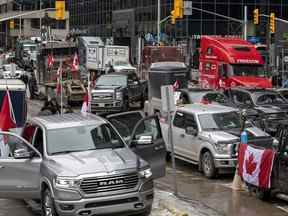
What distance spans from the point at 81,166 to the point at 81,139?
1.22 metres

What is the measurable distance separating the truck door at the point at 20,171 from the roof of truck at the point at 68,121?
1.66 ft

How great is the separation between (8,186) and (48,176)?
5.07 feet

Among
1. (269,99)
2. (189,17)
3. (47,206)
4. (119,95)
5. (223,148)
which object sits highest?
(189,17)

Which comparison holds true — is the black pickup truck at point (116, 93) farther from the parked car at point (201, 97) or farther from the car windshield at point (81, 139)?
the car windshield at point (81, 139)

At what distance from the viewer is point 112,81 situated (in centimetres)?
3606

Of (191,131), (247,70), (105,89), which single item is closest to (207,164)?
(191,131)

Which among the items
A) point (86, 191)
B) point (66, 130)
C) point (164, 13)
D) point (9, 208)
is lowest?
point (9, 208)

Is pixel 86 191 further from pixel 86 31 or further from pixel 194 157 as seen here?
pixel 86 31

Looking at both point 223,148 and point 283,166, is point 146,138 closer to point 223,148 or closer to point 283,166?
point 283,166

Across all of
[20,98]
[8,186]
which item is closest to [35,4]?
[20,98]

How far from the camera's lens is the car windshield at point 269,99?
2486 centimetres

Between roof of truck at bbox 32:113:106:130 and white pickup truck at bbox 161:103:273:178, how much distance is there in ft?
15.2

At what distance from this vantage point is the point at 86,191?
Answer: 10.3 metres

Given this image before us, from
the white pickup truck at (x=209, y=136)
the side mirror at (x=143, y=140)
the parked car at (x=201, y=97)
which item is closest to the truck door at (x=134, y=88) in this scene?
the parked car at (x=201, y=97)
